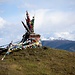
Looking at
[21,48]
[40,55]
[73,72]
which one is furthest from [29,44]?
[73,72]

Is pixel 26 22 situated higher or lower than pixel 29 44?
higher

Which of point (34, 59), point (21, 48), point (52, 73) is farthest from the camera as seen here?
point (21, 48)

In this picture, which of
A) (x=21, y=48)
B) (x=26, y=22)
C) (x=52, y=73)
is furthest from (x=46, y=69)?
(x=26, y=22)

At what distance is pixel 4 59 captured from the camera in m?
52.0

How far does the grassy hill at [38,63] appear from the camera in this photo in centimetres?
4400

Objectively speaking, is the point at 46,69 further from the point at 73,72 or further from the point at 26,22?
the point at 26,22

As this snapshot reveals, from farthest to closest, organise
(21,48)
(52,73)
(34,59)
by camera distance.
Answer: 1. (21,48)
2. (34,59)
3. (52,73)

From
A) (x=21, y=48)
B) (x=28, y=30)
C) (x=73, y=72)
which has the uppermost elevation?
(x=28, y=30)

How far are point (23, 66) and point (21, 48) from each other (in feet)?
40.5

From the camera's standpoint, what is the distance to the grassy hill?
44.0 meters

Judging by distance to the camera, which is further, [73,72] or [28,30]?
[28,30]

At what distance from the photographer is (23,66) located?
4641cm

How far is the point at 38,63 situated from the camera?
48844mm

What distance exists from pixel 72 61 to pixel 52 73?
29.8 ft
